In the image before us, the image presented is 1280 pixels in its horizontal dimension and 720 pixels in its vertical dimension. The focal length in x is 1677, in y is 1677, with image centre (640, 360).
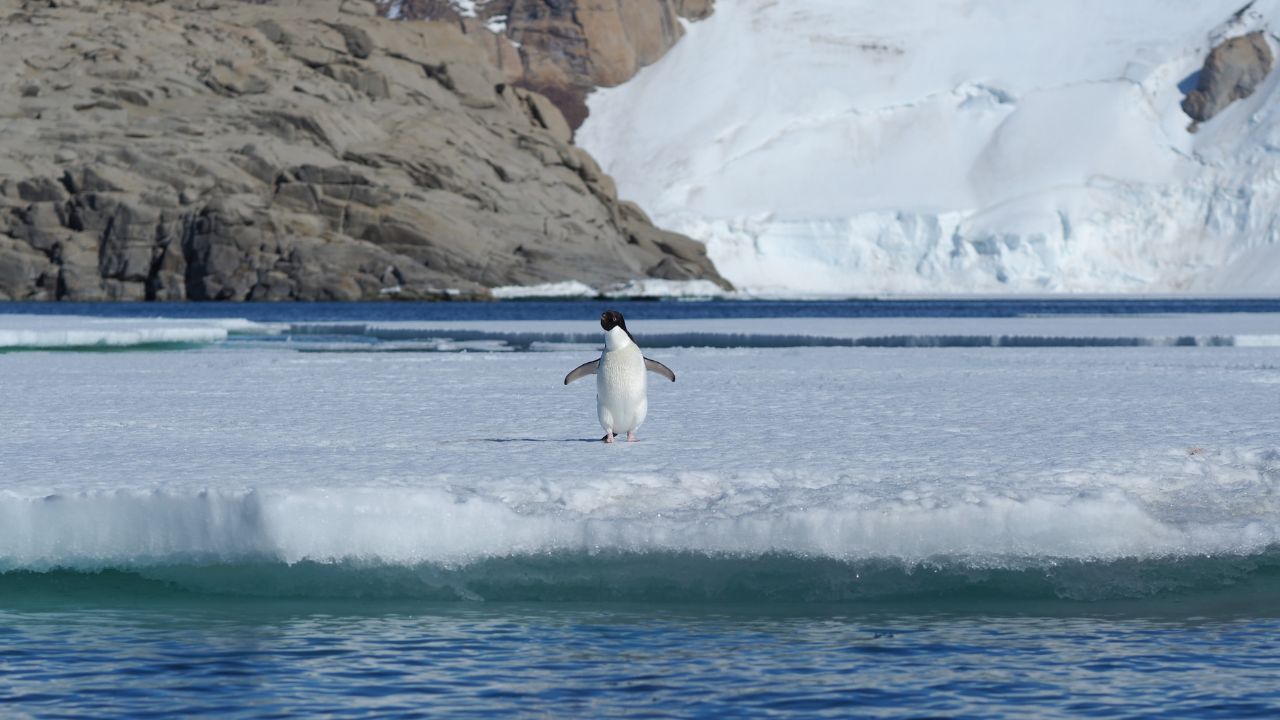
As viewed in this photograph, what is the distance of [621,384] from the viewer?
1166 cm

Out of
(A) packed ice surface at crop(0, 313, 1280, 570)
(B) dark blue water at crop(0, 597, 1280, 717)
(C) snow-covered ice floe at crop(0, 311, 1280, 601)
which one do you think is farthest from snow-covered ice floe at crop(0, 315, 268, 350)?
(B) dark blue water at crop(0, 597, 1280, 717)

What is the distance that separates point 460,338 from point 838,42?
131m

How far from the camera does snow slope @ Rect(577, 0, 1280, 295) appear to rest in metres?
124

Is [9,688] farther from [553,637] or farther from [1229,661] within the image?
[1229,661]

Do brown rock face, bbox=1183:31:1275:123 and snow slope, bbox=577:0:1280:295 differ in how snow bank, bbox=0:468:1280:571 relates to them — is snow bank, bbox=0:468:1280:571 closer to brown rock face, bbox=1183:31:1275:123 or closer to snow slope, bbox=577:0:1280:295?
snow slope, bbox=577:0:1280:295

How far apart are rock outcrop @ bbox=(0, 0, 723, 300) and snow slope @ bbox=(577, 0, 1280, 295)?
22.2m

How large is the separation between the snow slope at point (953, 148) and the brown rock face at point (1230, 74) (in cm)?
130

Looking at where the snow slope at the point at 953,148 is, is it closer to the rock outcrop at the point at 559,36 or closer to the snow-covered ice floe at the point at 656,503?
the rock outcrop at the point at 559,36

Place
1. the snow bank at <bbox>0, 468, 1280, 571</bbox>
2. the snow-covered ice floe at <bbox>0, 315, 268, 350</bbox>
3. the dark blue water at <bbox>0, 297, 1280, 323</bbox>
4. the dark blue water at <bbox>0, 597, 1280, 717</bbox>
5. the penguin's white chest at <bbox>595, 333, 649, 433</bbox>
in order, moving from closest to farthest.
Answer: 1. the dark blue water at <bbox>0, 597, 1280, 717</bbox>
2. the snow bank at <bbox>0, 468, 1280, 571</bbox>
3. the penguin's white chest at <bbox>595, 333, 649, 433</bbox>
4. the snow-covered ice floe at <bbox>0, 315, 268, 350</bbox>
5. the dark blue water at <bbox>0, 297, 1280, 323</bbox>

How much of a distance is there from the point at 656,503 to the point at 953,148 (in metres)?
146

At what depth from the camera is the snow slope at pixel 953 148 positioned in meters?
124

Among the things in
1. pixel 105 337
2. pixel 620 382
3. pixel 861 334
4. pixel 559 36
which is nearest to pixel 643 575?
pixel 620 382

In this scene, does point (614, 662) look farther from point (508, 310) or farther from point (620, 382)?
point (508, 310)

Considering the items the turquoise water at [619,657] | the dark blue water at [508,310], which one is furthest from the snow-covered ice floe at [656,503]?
the dark blue water at [508,310]
